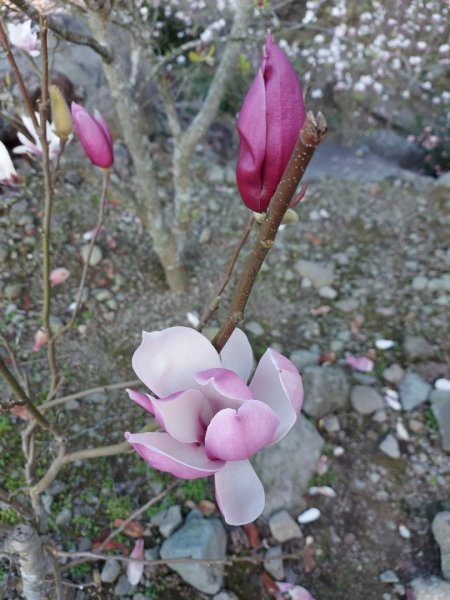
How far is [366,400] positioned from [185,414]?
3.69 ft

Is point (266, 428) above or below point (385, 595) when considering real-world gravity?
above

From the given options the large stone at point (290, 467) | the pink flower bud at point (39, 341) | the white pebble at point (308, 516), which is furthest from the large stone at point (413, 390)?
the pink flower bud at point (39, 341)

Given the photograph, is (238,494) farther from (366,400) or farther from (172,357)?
(366,400)

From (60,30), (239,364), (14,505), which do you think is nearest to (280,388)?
(239,364)

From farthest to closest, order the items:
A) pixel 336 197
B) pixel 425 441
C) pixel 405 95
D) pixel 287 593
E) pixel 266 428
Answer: pixel 405 95
pixel 336 197
pixel 425 441
pixel 287 593
pixel 266 428

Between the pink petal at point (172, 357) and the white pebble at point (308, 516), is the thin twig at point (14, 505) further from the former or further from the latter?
the white pebble at point (308, 516)

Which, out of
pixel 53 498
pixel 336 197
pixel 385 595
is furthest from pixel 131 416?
pixel 336 197

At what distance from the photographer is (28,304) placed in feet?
5.10

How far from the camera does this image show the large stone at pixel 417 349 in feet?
5.45

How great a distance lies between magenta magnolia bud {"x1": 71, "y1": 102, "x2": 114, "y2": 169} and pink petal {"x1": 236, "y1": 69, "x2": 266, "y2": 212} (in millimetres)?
340

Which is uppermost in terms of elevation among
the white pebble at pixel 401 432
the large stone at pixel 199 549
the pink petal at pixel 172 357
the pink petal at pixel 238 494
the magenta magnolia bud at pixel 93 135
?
the magenta magnolia bud at pixel 93 135

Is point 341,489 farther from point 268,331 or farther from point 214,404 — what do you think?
point 214,404

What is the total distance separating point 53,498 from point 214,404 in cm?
85

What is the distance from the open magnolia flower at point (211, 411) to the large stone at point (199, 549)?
649 mm
